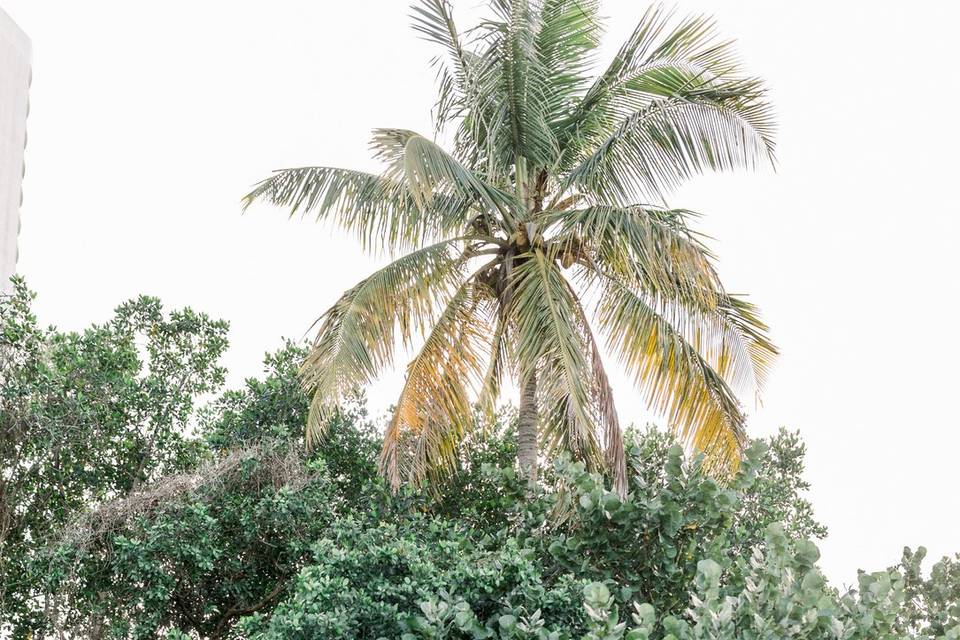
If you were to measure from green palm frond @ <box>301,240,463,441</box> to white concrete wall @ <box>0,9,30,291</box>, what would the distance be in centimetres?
3284

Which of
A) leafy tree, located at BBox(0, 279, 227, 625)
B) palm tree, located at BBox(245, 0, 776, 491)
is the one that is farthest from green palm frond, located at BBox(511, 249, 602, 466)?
leafy tree, located at BBox(0, 279, 227, 625)

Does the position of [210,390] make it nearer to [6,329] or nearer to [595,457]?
[6,329]

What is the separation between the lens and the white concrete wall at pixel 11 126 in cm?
3991

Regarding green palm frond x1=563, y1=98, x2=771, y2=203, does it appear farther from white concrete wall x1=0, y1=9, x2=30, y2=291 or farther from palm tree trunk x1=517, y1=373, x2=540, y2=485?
white concrete wall x1=0, y1=9, x2=30, y2=291

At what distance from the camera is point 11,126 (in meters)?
41.8

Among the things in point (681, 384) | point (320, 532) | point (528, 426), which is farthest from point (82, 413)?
point (681, 384)

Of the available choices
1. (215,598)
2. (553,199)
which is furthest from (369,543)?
(553,199)

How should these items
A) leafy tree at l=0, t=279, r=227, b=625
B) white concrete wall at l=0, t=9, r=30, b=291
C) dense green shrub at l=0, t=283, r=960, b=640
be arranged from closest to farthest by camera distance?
1. dense green shrub at l=0, t=283, r=960, b=640
2. leafy tree at l=0, t=279, r=227, b=625
3. white concrete wall at l=0, t=9, r=30, b=291

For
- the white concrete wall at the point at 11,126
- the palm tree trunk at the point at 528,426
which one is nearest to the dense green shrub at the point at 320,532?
the palm tree trunk at the point at 528,426

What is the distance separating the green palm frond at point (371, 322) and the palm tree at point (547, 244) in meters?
0.02

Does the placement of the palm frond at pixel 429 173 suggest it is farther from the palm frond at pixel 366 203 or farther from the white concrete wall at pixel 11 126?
the white concrete wall at pixel 11 126

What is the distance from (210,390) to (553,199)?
15.6 feet

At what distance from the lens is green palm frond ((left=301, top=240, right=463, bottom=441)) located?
9633 millimetres

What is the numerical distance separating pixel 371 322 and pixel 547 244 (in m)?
1.96
